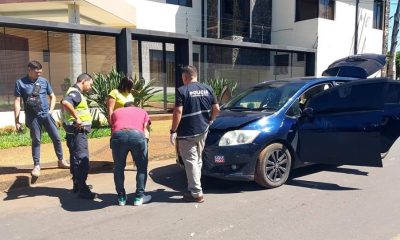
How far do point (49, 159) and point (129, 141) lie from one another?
10.5 feet

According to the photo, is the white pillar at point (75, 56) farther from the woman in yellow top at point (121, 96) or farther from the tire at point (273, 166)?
the tire at point (273, 166)

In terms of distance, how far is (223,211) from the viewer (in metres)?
4.61

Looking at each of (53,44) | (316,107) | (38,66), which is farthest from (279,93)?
(53,44)

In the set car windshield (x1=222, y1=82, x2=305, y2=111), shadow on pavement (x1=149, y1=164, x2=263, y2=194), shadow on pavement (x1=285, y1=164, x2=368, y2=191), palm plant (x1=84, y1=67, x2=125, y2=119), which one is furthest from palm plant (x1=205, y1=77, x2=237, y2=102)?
shadow on pavement (x1=149, y1=164, x2=263, y2=194)

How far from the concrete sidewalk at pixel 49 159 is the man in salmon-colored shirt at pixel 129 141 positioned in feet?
6.34

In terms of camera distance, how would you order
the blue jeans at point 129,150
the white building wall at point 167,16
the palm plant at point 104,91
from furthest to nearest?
the white building wall at point 167,16
the palm plant at point 104,91
the blue jeans at point 129,150

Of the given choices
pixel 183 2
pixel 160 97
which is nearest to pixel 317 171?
pixel 160 97

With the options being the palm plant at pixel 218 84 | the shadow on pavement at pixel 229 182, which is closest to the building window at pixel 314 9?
the palm plant at pixel 218 84

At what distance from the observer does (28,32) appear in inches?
433

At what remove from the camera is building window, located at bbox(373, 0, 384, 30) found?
26.0 meters

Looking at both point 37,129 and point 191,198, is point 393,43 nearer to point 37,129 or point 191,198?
point 191,198

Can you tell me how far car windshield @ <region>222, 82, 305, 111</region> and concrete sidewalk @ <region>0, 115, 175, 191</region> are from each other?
2.03 m

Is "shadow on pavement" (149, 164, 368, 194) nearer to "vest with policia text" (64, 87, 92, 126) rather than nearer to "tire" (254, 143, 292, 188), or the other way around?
"tire" (254, 143, 292, 188)

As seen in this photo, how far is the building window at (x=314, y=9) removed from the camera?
21672 mm
